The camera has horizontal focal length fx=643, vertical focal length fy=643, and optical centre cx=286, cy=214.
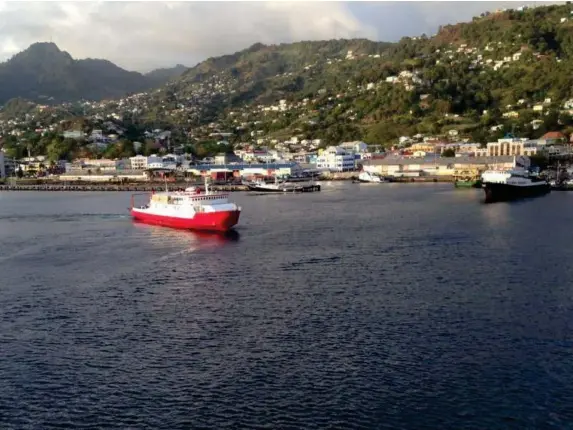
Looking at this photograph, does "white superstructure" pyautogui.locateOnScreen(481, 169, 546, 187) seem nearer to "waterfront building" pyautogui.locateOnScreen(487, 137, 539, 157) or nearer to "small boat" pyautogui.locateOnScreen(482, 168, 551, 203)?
"small boat" pyautogui.locateOnScreen(482, 168, 551, 203)

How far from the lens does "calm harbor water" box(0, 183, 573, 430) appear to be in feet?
36.0

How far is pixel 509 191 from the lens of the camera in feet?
153

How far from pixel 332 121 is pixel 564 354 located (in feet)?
317

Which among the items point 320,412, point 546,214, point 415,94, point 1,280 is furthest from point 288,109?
point 320,412

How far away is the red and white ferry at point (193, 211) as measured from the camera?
1211 inches

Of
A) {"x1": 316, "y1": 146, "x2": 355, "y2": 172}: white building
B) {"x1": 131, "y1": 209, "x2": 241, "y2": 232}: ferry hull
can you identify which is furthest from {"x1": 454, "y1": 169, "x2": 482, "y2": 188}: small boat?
{"x1": 131, "y1": 209, "x2": 241, "y2": 232}: ferry hull

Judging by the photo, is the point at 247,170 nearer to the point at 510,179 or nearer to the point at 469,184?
the point at 469,184

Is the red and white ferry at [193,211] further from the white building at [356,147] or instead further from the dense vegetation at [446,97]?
the dense vegetation at [446,97]

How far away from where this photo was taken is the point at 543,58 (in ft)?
335

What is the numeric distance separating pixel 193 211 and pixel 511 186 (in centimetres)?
2607

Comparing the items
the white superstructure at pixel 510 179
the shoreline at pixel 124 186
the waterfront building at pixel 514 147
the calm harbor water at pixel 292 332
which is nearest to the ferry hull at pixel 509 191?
the white superstructure at pixel 510 179

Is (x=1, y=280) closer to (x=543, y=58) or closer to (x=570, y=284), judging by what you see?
(x=570, y=284)

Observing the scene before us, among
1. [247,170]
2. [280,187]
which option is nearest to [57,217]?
[280,187]

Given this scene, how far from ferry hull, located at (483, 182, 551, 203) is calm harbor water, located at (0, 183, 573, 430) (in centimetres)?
1688
